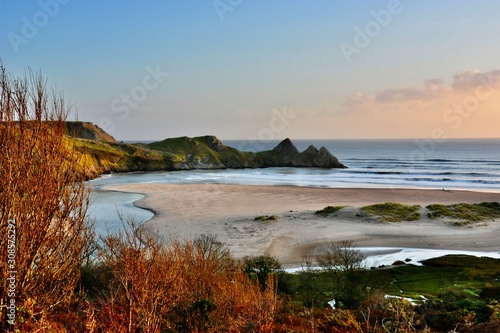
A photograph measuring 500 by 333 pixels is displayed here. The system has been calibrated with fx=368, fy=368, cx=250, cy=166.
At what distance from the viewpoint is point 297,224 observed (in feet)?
137

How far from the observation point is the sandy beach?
34688 millimetres

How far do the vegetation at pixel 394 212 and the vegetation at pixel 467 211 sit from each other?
1.94m

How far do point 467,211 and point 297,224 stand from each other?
22.5 m

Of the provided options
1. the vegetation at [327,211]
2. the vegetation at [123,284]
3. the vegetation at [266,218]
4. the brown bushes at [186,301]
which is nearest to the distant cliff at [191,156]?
the vegetation at [266,218]

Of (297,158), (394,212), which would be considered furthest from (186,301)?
(297,158)

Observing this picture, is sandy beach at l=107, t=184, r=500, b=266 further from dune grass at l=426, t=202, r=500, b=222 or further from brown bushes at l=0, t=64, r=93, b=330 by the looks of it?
brown bushes at l=0, t=64, r=93, b=330

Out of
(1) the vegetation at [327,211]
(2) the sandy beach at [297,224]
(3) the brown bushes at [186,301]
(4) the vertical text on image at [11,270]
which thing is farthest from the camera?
(1) the vegetation at [327,211]

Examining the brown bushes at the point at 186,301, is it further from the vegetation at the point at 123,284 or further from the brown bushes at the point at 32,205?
the brown bushes at the point at 32,205

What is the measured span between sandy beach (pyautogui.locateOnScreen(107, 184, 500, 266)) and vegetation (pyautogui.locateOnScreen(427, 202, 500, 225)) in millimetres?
1327

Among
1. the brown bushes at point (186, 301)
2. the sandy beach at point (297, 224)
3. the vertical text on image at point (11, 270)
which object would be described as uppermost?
the vertical text on image at point (11, 270)

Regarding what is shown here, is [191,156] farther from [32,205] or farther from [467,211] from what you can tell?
[32,205]

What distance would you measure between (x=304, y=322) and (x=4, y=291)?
1084 cm

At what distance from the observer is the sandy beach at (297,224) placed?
34.7m

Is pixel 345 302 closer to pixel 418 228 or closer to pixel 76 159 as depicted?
pixel 76 159
